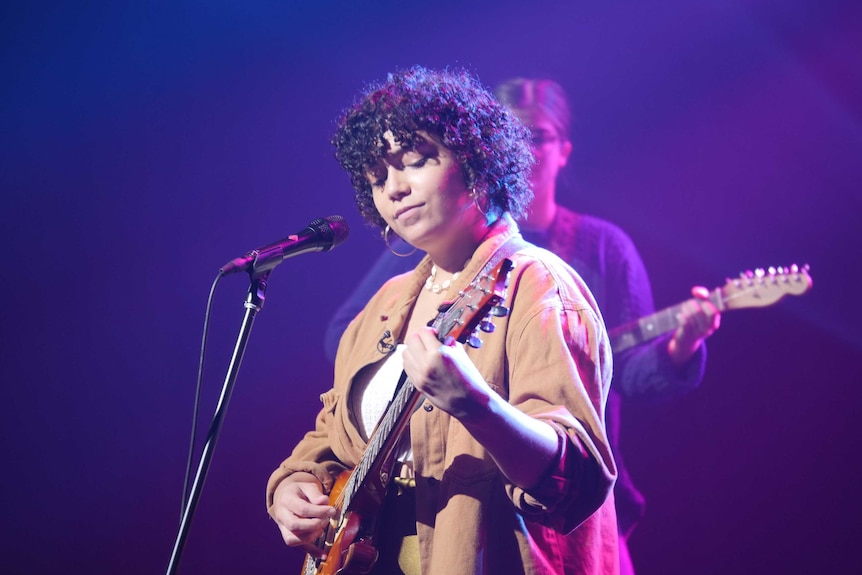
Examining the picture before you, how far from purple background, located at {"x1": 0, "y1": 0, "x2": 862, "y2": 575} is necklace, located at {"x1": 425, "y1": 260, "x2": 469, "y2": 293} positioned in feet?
3.96

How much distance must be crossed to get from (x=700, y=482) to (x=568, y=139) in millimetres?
1527

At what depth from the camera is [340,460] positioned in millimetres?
2023

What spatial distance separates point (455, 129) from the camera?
1896mm

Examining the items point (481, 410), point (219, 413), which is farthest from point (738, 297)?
point (219, 413)

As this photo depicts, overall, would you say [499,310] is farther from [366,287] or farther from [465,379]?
[366,287]

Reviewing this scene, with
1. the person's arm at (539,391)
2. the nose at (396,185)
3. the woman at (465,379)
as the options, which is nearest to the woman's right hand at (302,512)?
the woman at (465,379)

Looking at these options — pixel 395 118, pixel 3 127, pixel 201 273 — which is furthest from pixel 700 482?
pixel 3 127

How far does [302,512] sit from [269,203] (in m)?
2.09

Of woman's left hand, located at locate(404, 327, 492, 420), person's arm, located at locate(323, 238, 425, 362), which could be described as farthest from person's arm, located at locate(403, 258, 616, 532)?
person's arm, located at locate(323, 238, 425, 362)

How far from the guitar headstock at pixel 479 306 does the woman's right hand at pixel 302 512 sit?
66 cm

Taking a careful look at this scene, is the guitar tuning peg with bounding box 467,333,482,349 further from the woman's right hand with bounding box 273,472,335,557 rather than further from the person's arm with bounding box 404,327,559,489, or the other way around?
the woman's right hand with bounding box 273,472,335,557

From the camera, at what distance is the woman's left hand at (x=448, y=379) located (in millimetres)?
1252

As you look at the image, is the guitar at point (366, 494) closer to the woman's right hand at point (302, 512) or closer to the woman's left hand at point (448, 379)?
the woman's right hand at point (302, 512)

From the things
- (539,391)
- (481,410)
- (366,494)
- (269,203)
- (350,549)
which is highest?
(269,203)
